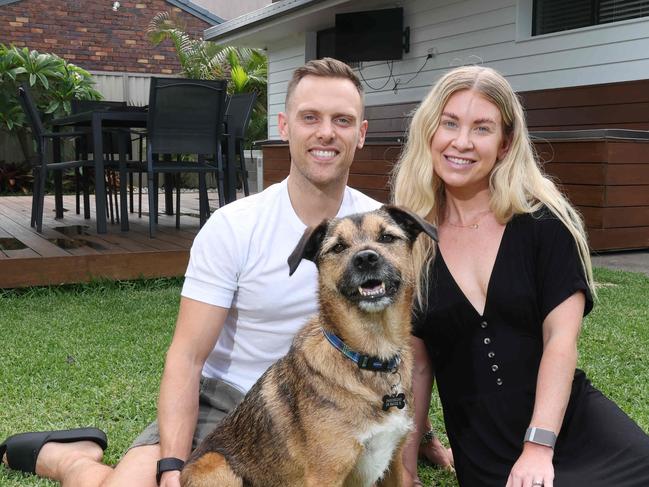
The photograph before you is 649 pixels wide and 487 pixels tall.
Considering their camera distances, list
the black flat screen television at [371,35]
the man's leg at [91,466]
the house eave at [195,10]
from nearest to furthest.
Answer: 1. the man's leg at [91,466]
2. the black flat screen television at [371,35]
3. the house eave at [195,10]

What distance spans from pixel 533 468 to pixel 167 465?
1.21 m

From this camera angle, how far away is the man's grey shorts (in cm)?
271

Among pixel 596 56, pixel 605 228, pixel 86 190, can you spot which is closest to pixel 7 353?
pixel 86 190

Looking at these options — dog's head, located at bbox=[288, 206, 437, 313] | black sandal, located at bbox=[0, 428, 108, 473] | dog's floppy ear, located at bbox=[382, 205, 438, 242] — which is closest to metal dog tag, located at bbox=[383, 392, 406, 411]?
dog's head, located at bbox=[288, 206, 437, 313]

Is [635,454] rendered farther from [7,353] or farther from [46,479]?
[7,353]

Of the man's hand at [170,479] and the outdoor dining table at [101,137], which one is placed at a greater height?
the outdoor dining table at [101,137]

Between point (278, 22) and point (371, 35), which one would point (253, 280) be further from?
point (278, 22)

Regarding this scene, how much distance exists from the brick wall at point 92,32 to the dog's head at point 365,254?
60.5 ft

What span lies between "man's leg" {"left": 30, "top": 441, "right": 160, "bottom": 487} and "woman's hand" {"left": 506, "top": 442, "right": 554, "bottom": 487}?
4.03ft

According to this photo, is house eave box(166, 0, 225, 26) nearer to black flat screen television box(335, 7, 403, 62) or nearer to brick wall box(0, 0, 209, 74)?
brick wall box(0, 0, 209, 74)

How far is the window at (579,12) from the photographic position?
8352mm

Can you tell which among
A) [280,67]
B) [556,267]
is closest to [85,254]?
[556,267]

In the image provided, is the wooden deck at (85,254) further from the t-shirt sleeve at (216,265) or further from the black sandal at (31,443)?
the t-shirt sleeve at (216,265)

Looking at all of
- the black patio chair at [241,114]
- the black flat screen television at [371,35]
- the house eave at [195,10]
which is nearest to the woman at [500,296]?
the black patio chair at [241,114]
